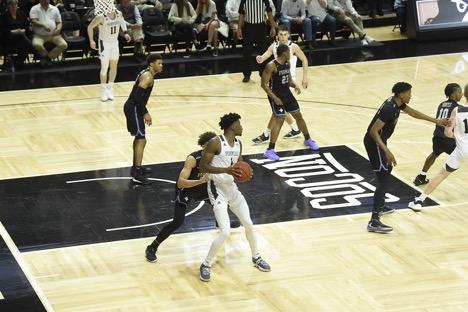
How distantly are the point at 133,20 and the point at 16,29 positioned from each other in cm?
224

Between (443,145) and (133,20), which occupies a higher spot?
(133,20)

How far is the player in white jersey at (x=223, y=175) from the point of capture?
10.9 meters

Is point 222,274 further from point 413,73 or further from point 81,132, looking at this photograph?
point 413,73

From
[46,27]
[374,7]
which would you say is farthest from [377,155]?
[374,7]

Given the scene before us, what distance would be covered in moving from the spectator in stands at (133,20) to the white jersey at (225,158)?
1030 cm

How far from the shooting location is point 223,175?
11.0 meters

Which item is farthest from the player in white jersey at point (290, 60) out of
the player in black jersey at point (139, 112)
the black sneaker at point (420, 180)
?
the black sneaker at point (420, 180)

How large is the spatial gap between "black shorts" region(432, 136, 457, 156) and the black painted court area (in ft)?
2.05

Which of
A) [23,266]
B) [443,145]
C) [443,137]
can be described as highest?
[443,137]

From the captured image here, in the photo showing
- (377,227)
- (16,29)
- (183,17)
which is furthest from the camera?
(183,17)

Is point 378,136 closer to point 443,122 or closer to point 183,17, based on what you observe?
point 443,122

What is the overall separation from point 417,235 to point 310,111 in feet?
18.1

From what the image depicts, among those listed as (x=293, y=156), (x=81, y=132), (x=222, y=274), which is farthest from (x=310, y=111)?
(x=222, y=274)

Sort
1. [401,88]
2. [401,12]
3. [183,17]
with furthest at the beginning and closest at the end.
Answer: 1. [401,12]
2. [183,17]
3. [401,88]
